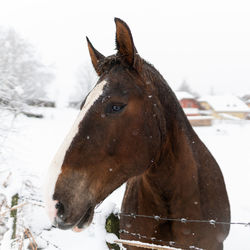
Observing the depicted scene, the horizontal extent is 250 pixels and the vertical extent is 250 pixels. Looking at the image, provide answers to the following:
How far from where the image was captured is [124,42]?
1.77m

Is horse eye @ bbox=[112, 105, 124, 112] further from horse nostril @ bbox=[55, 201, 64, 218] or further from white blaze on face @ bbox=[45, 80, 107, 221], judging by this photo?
horse nostril @ bbox=[55, 201, 64, 218]

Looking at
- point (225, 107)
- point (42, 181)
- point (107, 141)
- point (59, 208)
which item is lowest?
point (42, 181)

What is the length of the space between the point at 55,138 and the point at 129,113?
852 inches

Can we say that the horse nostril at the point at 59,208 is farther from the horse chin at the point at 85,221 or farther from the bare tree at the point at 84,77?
the bare tree at the point at 84,77

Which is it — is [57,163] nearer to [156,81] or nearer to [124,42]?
[124,42]

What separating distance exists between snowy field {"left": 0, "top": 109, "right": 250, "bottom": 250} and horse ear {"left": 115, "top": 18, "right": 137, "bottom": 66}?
208cm

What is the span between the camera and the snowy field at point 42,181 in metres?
4.84

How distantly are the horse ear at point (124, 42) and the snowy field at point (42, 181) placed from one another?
2083mm

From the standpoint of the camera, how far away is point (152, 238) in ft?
7.01

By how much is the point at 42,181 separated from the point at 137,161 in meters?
9.44

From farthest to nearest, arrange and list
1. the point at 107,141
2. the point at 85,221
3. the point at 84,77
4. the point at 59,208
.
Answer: the point at 84,77, the point at 107,141, the point at 85,221, the point at 59,208

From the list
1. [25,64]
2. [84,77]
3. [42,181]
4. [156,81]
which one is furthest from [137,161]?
[84,77]

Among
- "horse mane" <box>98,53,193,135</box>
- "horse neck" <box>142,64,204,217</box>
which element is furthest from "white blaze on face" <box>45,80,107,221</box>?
"horse neck" <box>142,64,204,217</box>

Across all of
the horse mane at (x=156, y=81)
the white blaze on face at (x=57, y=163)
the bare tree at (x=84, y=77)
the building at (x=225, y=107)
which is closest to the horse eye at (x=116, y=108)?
the white blaze on face at (x=57, y=163)
